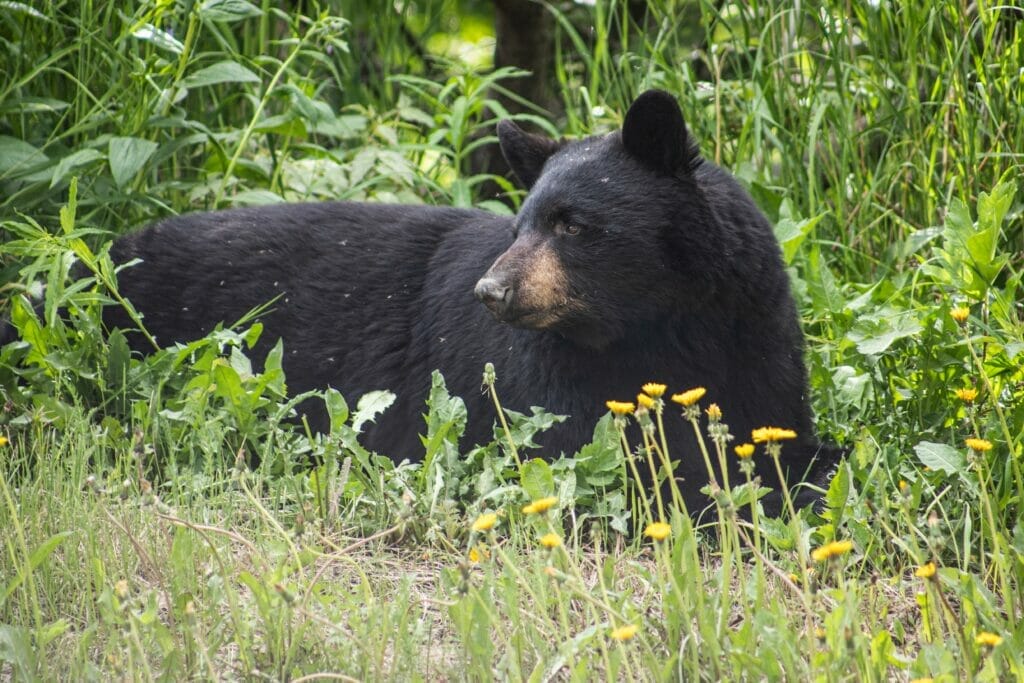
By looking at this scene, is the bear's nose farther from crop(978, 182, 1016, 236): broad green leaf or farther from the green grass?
crop(978, 182, 1016, 236): broad green leaf

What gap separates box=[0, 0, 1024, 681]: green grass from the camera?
2258 millimetres

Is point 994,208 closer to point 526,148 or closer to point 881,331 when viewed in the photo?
point 881,331

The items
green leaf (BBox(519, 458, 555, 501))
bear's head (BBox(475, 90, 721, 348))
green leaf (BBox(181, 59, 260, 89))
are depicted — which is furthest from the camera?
green leaf (BBox(181, 59, 260, 89))

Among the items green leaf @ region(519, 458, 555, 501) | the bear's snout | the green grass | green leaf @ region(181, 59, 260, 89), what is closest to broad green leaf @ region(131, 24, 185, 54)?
the green grass

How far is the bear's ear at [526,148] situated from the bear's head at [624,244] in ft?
1.23

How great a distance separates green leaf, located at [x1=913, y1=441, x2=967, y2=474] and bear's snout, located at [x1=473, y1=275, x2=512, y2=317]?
113 centimetres

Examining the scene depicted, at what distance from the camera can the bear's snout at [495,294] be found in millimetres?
3369

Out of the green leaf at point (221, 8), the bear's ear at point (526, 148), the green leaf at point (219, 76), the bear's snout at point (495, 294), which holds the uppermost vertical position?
the green leaf at point (221, 8)

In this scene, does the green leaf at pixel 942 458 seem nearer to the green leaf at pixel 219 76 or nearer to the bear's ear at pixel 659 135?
the bear's ear at pixel 659 135

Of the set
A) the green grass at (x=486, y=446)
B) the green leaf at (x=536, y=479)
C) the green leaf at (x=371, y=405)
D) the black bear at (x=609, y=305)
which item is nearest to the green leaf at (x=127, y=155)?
the green grass at (x=486, y=446)

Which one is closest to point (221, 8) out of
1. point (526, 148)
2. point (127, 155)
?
point (127, 155)

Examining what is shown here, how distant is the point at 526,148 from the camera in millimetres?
3975

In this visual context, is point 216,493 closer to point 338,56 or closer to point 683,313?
point 683,313

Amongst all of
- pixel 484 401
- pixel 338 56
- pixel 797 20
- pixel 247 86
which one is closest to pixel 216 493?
pixel 484 401
